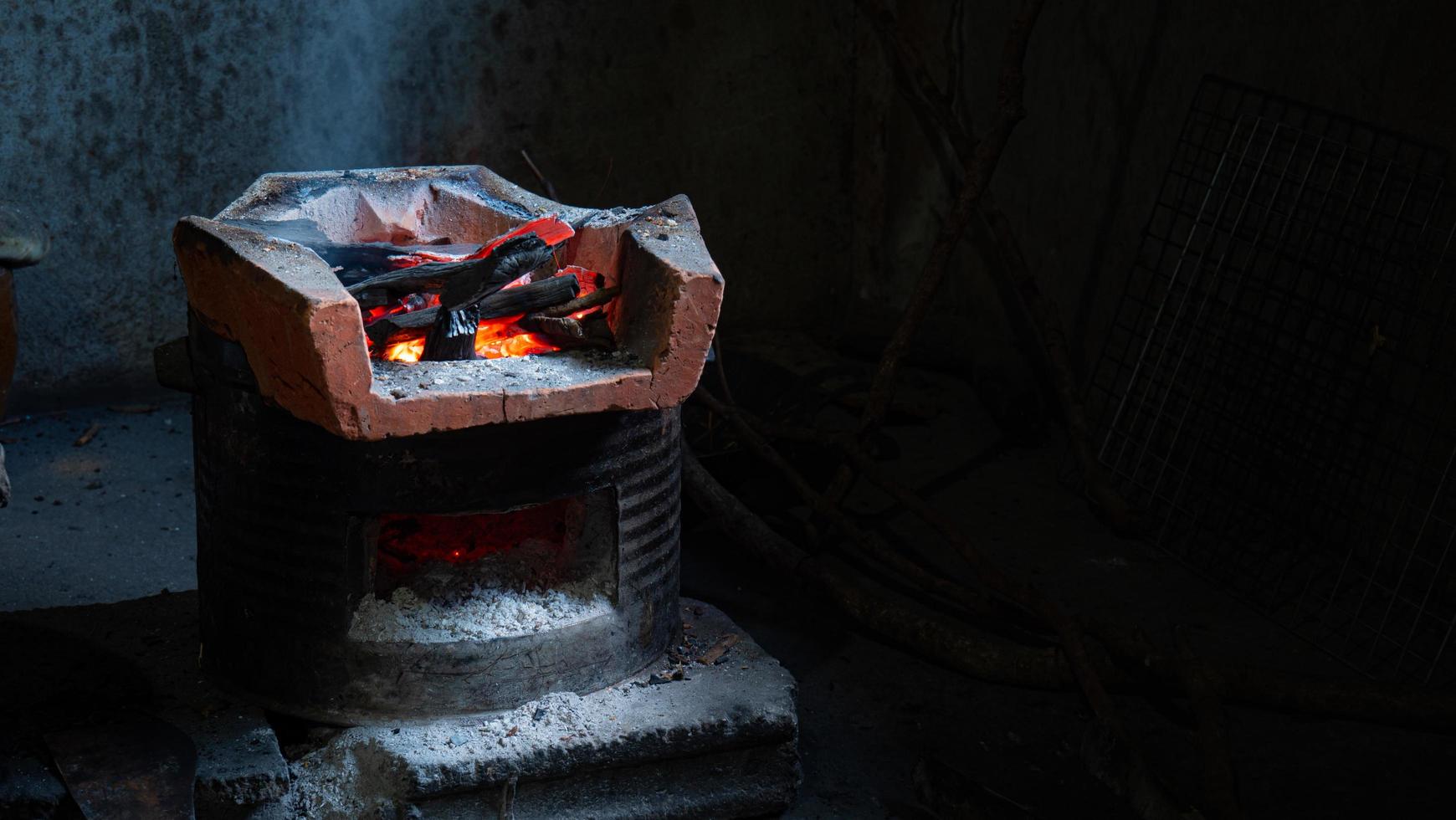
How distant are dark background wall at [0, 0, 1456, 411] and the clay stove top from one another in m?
2.49

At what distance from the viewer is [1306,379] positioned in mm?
4520

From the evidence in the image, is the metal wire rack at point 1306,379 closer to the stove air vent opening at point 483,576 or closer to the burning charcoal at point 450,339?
the stove air vent opening at point 483,576

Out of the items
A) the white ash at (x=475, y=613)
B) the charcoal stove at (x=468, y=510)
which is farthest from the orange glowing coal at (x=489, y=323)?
the white ash at (x=475, y=613)

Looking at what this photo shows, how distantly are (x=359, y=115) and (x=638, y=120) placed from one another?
4.04 feet

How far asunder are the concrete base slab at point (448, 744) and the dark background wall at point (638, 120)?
2.65 metres

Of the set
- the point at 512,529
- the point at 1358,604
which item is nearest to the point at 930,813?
the point at 512,529

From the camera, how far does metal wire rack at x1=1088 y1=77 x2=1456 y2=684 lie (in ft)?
13.7

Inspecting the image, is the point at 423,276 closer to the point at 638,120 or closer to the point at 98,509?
the point at 98,509

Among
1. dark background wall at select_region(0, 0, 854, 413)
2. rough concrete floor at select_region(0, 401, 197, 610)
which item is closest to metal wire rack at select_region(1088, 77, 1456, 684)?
dark background wall at select_region(0, 0, 854, 413)

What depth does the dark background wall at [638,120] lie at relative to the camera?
536 centimetres

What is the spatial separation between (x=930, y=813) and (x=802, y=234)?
160 inches

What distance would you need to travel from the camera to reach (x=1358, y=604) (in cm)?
434

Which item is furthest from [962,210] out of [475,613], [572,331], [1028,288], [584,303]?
[475,613]

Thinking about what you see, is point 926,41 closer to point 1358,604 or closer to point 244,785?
point 1358,604
